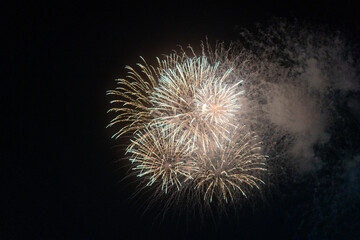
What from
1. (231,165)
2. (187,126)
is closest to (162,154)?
(187,126)

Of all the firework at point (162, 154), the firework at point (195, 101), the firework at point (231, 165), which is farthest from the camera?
the firework at point (231, 165)

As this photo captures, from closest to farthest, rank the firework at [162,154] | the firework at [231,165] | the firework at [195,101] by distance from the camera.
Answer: the firework at [195,101] < the firework at [162,154] < the firework at [231,165]

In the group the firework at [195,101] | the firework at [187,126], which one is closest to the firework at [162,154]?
the firework at [187,126]

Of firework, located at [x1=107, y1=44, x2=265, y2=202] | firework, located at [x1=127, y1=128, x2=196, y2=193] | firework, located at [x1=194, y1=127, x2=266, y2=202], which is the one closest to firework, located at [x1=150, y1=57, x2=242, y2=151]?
firework, located at [x1=107, y1=44, x2=265, y2=202]

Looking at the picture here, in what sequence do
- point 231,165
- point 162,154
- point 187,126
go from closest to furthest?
point 187,126
point 162,154
point 231,165

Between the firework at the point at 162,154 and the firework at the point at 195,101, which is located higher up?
the firework at the point at 195,101

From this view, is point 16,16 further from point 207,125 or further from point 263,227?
point 263,227

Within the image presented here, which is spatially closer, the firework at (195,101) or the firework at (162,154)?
the firework at (195,101)

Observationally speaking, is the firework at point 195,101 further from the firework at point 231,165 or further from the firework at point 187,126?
the firework at point 231,165

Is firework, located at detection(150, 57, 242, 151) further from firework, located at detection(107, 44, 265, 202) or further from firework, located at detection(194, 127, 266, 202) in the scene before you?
firework, located at detection(194, 127, 266, 202)

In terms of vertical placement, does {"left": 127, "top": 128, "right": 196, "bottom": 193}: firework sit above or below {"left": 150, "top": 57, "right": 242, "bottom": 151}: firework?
below

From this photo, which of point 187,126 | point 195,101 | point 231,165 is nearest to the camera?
point 195,101

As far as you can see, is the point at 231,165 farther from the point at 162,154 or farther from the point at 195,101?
the point at 195,101
